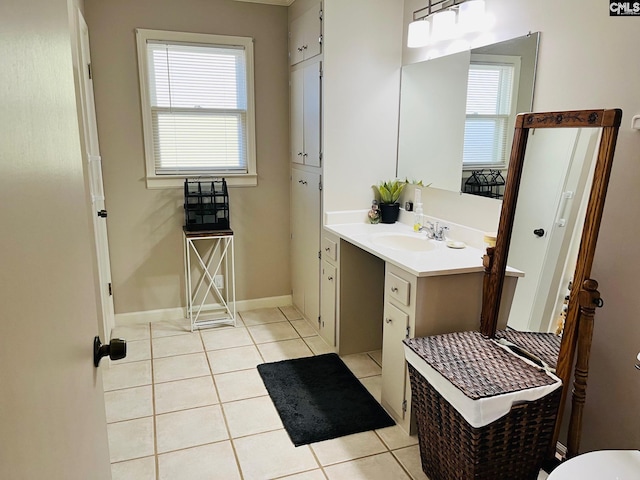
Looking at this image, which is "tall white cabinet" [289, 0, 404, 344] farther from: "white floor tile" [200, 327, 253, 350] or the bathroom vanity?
"white floor tile" [200, 327, 253, 350]

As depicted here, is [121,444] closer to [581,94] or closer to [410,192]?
[410,192]

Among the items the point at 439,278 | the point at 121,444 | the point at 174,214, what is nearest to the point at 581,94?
the point at 439,278

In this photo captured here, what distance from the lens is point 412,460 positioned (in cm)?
225

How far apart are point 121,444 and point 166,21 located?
2.92 m

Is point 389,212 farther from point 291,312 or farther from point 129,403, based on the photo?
point 129,403

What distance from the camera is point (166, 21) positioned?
352cm

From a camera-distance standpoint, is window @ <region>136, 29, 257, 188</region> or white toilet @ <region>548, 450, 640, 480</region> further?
window @ <region>136, 29, 257, 188</region>

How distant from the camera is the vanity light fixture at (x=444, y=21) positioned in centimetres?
250

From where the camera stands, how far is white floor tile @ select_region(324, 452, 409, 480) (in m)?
2.14

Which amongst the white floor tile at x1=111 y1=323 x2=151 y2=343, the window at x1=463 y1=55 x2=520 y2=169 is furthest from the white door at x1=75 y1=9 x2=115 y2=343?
the window at x1=463 y1=55 x2=520 y2=169

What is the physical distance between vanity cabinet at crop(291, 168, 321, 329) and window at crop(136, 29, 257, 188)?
46 cm

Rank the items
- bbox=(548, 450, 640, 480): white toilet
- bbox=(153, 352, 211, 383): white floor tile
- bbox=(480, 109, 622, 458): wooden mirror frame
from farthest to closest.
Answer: bbox=(153, 352, 211, 383): white floor tile → bbox=(480, 109, 622, 458): wooden mirror frame → bbox=(548, 450, 640, 480): white toilet

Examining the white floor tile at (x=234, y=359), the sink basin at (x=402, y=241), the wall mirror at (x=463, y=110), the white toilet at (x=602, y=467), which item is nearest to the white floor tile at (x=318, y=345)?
the white floor tile at (x=234, y=359)

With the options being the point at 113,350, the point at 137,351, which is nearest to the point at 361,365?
the point at 137,351
